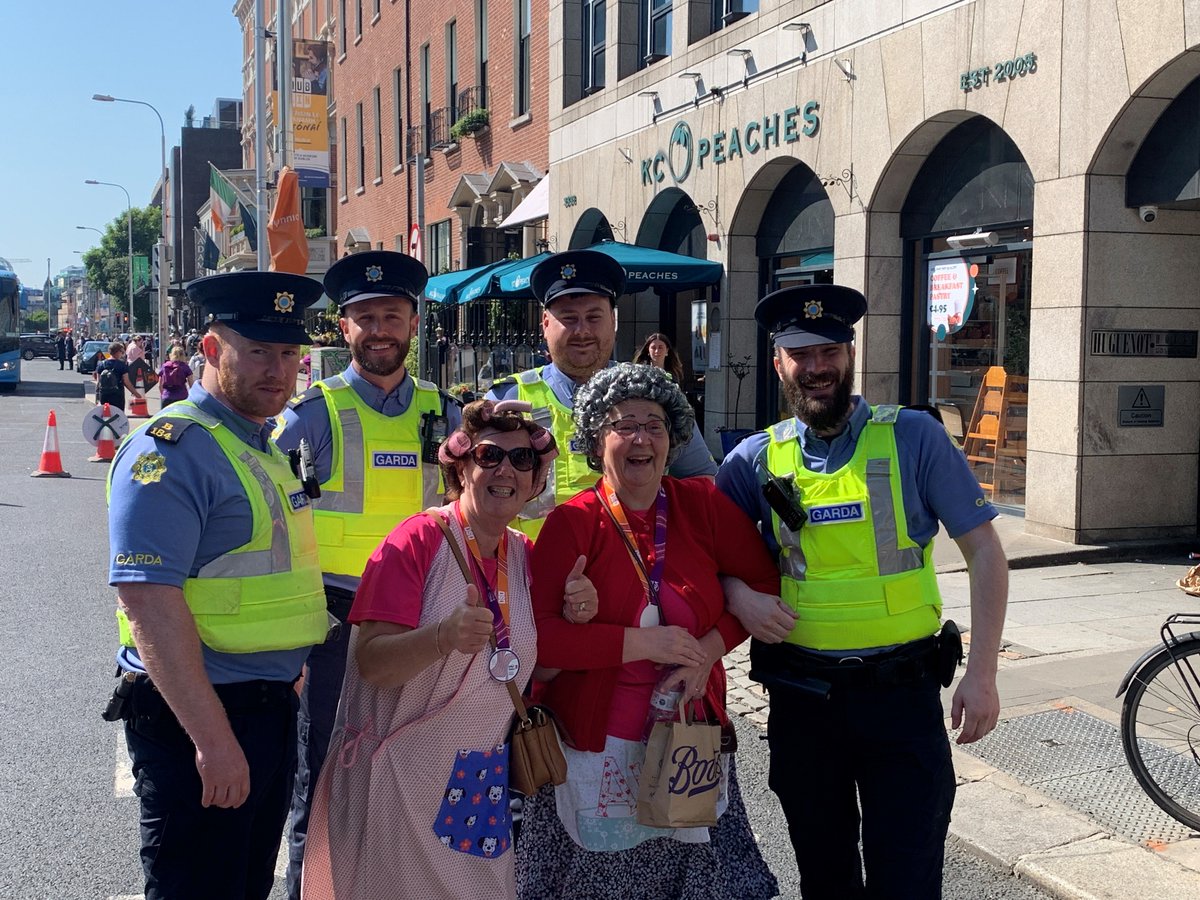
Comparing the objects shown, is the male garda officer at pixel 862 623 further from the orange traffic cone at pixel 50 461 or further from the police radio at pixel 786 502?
the orange traffic cone at pixel 50 461

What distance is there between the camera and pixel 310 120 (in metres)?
17.4

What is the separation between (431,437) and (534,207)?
57.9 ft

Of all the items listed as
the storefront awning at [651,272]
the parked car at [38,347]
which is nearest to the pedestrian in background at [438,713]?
the storefront awning at [651,272]

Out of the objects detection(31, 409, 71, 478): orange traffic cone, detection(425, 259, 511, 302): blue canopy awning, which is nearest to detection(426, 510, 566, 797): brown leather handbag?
detection(425, 259, 511, 302): blue canopy awning

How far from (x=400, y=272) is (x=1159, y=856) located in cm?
335

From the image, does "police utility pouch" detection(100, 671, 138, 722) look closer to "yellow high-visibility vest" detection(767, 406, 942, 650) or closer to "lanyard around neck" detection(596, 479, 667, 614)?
"lanyard around neck" detection(596, 479, 667, 614)

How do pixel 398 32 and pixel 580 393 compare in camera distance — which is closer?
pixel 580 393

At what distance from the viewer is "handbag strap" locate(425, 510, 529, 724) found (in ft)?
9.52

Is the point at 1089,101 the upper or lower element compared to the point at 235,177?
lower

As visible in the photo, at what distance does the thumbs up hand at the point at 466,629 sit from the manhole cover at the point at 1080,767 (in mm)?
3021

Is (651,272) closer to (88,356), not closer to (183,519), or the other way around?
(183,519)

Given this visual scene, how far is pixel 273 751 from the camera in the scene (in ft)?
9.63

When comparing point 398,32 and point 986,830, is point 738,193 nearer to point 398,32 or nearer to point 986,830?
point 986,830

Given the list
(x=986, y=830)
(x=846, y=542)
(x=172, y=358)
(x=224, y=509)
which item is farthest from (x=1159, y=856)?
(x=172, y=358)
